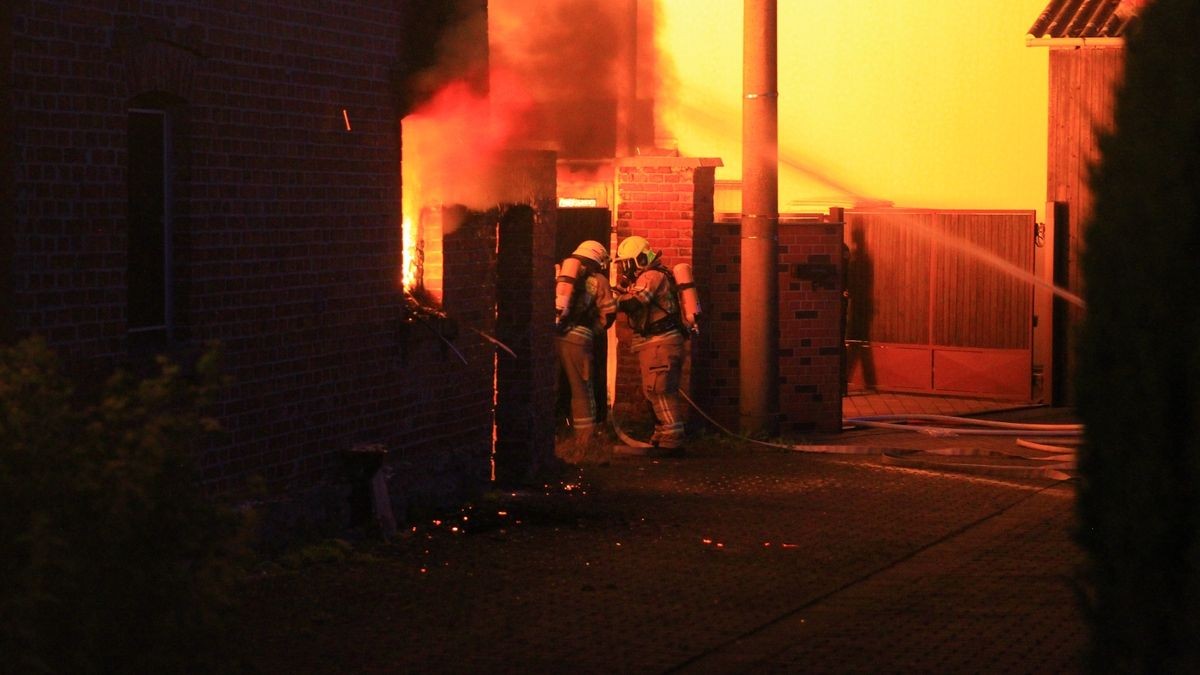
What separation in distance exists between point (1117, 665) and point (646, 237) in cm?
1076

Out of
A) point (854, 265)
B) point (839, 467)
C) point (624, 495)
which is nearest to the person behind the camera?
point (624, 495)

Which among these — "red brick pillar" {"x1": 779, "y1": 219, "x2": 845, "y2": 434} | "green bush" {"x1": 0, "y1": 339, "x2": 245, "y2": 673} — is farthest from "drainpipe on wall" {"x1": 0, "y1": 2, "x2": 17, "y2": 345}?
"red brick pillar" {"x1": 779, "y1": 219, "x2": 845, "y2": 434}

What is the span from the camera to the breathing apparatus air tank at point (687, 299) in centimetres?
1478

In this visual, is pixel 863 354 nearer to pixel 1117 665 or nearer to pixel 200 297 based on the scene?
pixel 200 297

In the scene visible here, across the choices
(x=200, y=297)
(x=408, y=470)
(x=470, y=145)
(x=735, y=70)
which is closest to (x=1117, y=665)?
(x=200, y=297)

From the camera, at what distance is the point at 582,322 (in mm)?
14344

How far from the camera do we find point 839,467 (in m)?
14.0

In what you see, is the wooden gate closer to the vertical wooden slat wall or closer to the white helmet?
the vertical wooden slat wall

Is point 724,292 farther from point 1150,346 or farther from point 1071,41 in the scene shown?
point 1150,346

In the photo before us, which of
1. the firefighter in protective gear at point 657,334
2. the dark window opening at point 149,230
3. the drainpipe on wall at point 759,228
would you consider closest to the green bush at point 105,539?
the dark window opening at point 149,230

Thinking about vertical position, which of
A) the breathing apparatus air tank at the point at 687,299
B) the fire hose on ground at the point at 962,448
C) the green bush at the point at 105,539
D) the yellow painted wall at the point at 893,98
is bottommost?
the fire hose on ground at the point at 962,448

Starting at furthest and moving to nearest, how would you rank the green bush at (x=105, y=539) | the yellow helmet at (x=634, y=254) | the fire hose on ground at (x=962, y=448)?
the yellow helmet at (x=634, y=254), the fire hose on ground at (x=962, y=448), the green bush at (x=105, y=539)

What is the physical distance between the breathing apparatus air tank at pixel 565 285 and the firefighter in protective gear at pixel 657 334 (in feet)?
2.32

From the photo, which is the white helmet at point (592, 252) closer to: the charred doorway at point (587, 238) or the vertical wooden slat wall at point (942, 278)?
the charred doorway at point (587, 238)
